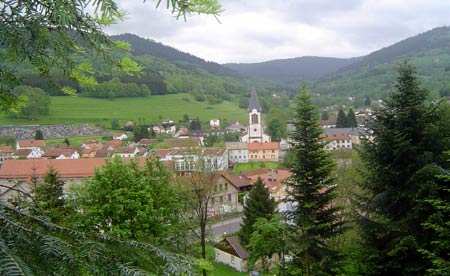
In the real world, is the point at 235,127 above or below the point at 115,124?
below

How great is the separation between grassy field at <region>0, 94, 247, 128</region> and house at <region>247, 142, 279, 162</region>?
110 ft

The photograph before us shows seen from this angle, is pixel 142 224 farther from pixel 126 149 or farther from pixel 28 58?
pixel 126 149

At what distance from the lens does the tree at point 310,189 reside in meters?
13.3

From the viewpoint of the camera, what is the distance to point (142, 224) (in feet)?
40.6

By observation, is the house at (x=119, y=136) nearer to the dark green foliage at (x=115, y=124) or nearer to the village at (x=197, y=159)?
the village at (x=197, y=159)

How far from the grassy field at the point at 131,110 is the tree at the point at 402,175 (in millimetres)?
86446

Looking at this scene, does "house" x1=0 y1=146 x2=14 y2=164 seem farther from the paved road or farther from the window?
the window

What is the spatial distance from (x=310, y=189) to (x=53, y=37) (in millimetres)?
11691

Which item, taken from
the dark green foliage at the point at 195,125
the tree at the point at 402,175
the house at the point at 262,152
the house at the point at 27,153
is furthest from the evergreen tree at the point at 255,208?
the dark green foliage at the point at 195,125

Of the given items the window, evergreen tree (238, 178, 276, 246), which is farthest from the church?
evergreen tree (238, 178, 276, 246)

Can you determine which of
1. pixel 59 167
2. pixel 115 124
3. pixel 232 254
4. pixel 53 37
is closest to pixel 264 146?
pixel 115 124

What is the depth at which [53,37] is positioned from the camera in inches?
107

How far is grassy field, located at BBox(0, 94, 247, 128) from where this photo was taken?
92188 mm

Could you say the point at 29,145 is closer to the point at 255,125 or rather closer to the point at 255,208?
the point at 255,125
